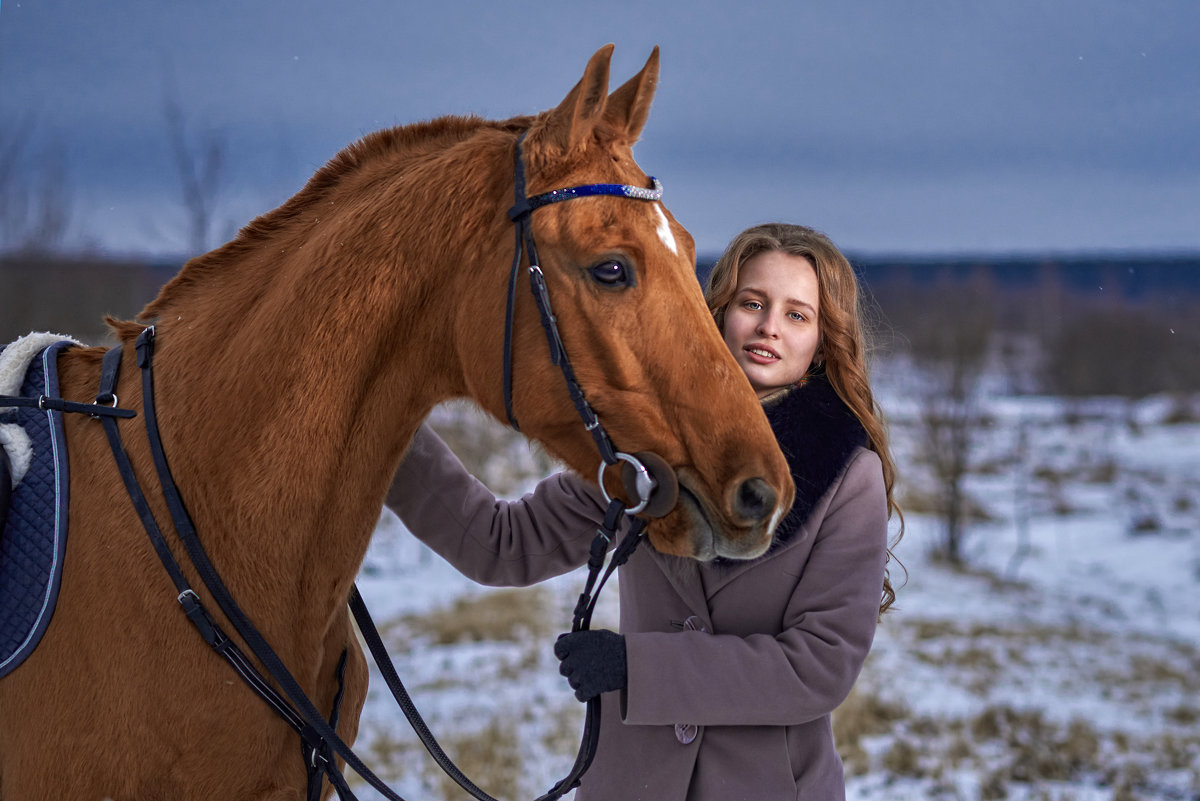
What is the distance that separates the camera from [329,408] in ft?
5.75

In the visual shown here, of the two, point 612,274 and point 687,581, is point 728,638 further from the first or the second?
point 612,274

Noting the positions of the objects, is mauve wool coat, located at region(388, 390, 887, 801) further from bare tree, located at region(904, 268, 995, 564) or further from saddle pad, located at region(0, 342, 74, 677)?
bare tree, located at region(904, 268, 995, 564)

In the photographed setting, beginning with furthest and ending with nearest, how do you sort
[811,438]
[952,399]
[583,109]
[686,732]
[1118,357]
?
[1118,357] < [952,399] < [811,438] < [686,732] < [583,109]

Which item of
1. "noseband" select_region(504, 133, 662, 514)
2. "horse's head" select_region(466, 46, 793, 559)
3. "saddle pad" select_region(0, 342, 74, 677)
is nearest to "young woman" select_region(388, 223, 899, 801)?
"horse's head" select_region(466, 46, 793, 559)

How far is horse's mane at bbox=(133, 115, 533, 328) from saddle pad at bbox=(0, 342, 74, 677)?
0.36 m

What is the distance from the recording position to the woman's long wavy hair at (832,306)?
7.16 feet

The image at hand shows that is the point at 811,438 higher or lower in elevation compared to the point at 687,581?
higher

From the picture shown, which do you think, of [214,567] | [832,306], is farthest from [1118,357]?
[214,567]

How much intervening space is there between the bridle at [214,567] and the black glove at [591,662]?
0.05 metres

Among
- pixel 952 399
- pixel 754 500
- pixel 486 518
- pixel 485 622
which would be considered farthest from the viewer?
pixel 952 399

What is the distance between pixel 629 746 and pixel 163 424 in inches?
53.7

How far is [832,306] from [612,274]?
2.67 ft

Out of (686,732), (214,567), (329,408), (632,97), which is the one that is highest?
(632,97)

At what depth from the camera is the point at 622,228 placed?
166cm
